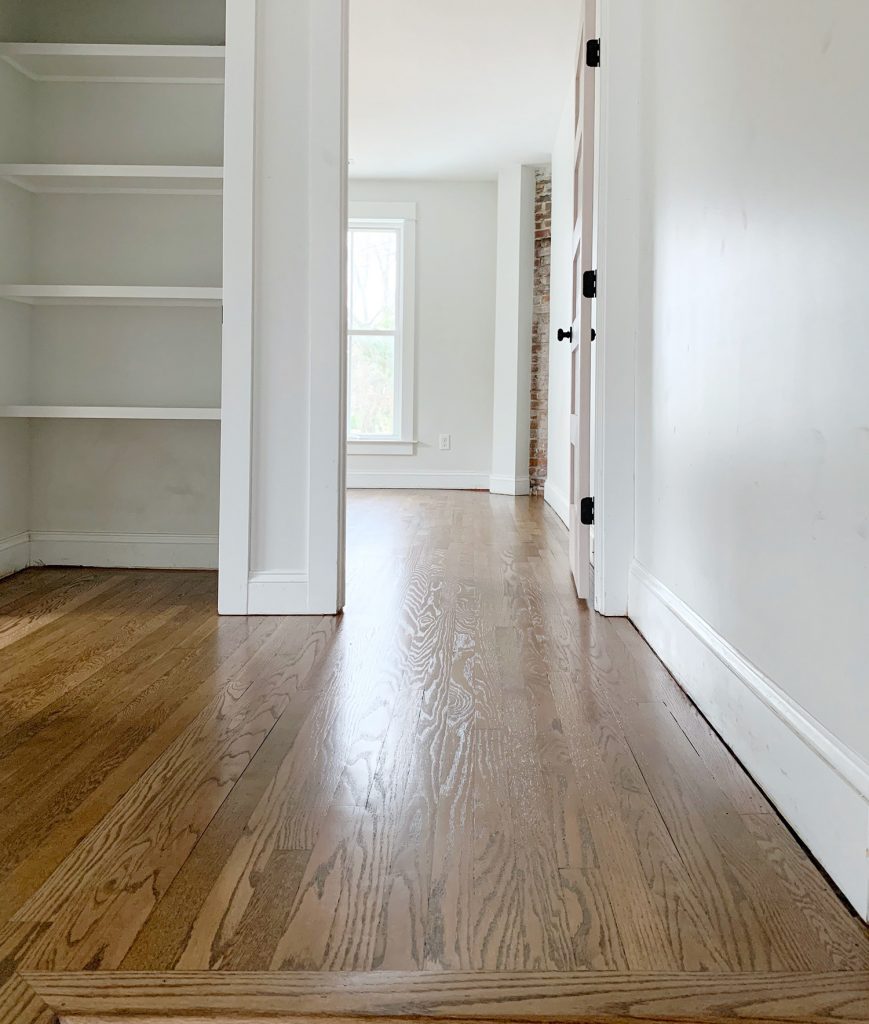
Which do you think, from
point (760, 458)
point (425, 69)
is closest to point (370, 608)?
point (760, 458)

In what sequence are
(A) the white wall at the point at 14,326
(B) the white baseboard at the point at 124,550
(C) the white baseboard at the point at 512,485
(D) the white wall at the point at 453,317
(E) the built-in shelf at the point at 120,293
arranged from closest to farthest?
(E) the built-in shelf at the point at 120,293
(A) the white wall at the point at 14,326
(B) the white baseboard at the point at 124,550
(C) the white baseboard at the point at 512,485
(D) the white wall at the point at 453,317

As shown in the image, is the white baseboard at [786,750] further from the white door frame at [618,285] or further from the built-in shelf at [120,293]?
the built-in shelf at [120,293]

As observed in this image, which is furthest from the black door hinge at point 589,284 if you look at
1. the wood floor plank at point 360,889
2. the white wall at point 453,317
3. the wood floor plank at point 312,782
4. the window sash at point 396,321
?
the window sash at point 396,321

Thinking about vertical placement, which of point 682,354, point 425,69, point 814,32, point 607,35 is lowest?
point 682,354

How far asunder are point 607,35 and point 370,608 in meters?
1.91

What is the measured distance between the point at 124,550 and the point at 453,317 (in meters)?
5.03

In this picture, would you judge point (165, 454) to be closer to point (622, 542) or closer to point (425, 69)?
point (622, 542)

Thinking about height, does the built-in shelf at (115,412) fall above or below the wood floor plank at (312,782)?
above

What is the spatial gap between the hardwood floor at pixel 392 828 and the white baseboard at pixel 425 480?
5763 mm

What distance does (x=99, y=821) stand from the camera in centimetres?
140

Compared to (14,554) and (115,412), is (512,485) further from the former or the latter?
(115,412)

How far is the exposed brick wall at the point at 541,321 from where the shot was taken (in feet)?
25.3

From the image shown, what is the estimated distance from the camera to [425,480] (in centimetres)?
846

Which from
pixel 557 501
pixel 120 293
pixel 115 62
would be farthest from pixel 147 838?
pixel 557 501
